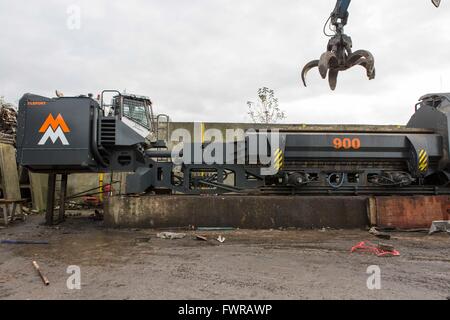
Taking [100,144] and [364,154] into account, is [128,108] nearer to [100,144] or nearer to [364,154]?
[100,144]

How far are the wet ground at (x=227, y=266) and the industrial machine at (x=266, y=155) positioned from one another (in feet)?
4.20

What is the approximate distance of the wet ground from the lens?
3.17 meters

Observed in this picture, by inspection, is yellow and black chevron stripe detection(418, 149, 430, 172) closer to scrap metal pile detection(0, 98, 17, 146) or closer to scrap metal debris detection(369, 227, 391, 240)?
scrap metal debris detection(369, 227, 391, 240)

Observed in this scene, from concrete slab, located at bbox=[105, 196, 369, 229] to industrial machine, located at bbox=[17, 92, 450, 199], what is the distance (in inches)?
19.0

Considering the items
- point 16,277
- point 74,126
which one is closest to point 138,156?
point 74,126

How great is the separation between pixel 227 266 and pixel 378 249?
221 centimetres

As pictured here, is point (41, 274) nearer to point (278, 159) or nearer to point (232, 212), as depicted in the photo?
point (232, 212)

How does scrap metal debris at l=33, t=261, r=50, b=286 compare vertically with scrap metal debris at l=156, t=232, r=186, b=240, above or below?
below

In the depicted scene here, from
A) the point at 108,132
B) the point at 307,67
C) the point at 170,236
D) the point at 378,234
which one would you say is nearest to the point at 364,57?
the point at 307,67

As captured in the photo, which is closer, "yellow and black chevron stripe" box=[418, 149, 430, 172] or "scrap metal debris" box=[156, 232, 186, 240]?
"scrap metal debris" box=[156, 232, 186, 240]

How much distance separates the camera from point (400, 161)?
7.20m

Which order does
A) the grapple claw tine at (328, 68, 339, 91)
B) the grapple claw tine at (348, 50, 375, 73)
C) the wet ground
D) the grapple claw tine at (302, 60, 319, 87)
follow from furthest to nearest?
the grapple claw tine at (302, 60, 319, 87)
the grapple claw tine at (328, 68, 339, 91)
the grapple claw tine at (348, 50, 375, 73)
the wet ground

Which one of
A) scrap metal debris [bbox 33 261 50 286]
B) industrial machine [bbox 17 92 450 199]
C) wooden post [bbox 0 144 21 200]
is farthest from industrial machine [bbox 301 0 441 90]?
wooden post [bbox 0 144 21 200]

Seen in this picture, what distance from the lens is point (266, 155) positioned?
700 cm
